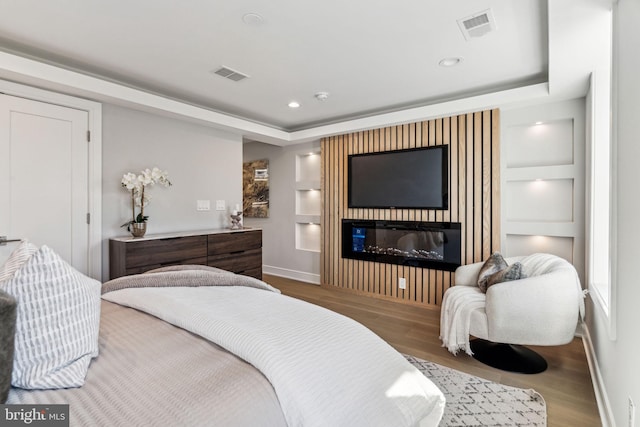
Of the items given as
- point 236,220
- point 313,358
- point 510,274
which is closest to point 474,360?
point 510,274

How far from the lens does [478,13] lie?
2.02m

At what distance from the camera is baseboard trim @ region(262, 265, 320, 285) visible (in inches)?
199

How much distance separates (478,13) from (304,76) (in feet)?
4.91

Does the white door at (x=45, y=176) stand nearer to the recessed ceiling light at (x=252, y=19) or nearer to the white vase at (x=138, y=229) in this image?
the white vase at (x=138, y=229)

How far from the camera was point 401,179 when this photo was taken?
4004mm

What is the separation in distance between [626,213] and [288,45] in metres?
2.26

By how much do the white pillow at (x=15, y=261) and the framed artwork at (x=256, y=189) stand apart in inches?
174

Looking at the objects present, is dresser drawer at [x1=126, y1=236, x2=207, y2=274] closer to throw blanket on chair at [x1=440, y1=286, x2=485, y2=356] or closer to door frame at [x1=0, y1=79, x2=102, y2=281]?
door frame at [x1=0, y1=79, x2=102, y2=281]

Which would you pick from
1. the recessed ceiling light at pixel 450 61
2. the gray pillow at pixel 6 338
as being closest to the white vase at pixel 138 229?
the gray pillow at pixel 6 338

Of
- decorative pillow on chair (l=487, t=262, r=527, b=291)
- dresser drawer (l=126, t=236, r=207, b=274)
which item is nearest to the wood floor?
decorative pillow on chair (l=487, t=262, r=527, b=291)

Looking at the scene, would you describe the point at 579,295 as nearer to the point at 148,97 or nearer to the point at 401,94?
the point at 401,94

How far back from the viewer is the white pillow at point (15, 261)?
99cm

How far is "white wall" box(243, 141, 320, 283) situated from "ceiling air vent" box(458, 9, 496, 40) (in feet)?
9.64

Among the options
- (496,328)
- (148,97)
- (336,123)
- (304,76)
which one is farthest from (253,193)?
(496,328)
